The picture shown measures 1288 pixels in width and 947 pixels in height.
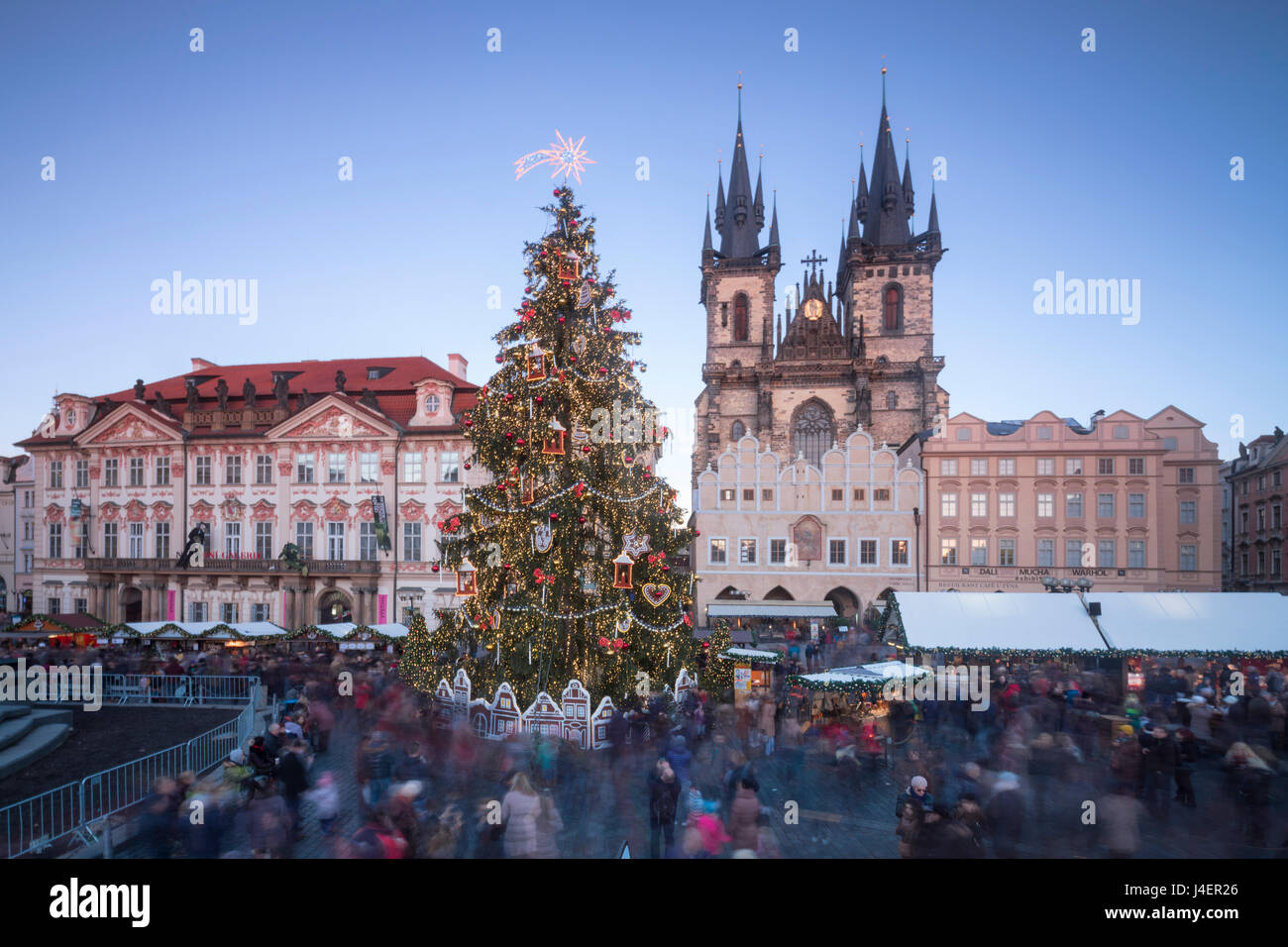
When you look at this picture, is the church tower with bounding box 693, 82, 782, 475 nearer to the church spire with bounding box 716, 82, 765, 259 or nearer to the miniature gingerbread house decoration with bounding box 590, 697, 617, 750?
the church spire with bounding box 716, 82, 765, 259

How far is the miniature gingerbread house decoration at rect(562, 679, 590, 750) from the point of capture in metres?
12.7

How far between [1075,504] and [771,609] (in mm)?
15526

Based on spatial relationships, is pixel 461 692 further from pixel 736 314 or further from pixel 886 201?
pixel 886 201

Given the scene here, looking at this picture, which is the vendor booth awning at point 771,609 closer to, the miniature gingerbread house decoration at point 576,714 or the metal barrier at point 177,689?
the miniature gingerbread house decoration at point 576,714

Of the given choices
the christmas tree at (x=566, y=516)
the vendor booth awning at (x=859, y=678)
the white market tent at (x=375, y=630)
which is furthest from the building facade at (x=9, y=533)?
the vendor booth awning at (x=859, y=678)

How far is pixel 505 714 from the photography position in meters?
13.2

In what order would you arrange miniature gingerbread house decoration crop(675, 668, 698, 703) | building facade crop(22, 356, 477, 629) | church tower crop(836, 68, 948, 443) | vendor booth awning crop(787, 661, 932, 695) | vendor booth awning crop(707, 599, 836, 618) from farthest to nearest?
church tower crop(836, 68, 948, 443), building facade crop(22, 356, 477, 629), vendor booth awning crop(707, 599, 836, 618), miniature gingerbread house decoration crop(675, 668, 698, 703), vendor booth awning crop(787, 661, 932, 695)

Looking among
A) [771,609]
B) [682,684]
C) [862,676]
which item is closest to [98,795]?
[682,684]

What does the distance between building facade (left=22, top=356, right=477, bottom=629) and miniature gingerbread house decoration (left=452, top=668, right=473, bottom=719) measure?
14.6 meters

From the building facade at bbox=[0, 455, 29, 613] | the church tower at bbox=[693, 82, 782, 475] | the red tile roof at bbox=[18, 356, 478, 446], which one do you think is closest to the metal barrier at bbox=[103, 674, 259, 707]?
the red tile roof at bbox=[18, 356, 478, 446]

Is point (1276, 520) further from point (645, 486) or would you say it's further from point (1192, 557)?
point (645, 486)

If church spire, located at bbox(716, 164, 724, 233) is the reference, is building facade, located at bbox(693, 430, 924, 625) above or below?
below

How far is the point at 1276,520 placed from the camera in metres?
39.2
